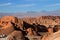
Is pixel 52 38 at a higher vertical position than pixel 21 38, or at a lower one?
higher

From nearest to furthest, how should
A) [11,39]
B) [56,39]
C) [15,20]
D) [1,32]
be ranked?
1. [56,39]
2. [11,39]
3. [1,32]
4. [15,20]

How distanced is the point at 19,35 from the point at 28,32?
2289cm

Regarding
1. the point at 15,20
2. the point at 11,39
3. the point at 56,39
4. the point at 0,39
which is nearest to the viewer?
the point at 56,39

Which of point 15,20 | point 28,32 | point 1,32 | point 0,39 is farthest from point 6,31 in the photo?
point 15,20

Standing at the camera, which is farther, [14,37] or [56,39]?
[14,37]

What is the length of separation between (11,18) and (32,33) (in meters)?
23.1

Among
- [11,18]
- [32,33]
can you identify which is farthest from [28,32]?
[11,18]

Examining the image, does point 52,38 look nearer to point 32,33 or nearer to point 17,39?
point 17,39

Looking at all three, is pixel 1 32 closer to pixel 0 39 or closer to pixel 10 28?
pixel 10 28

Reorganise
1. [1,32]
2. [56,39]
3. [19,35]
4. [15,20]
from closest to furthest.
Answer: [56,39] < [19,35] < [1,32] < [15,20]

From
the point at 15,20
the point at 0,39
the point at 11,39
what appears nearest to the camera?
the point at 11,39

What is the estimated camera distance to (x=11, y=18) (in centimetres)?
7656

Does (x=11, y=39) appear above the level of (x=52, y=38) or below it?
below

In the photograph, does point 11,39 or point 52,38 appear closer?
point 52,38
